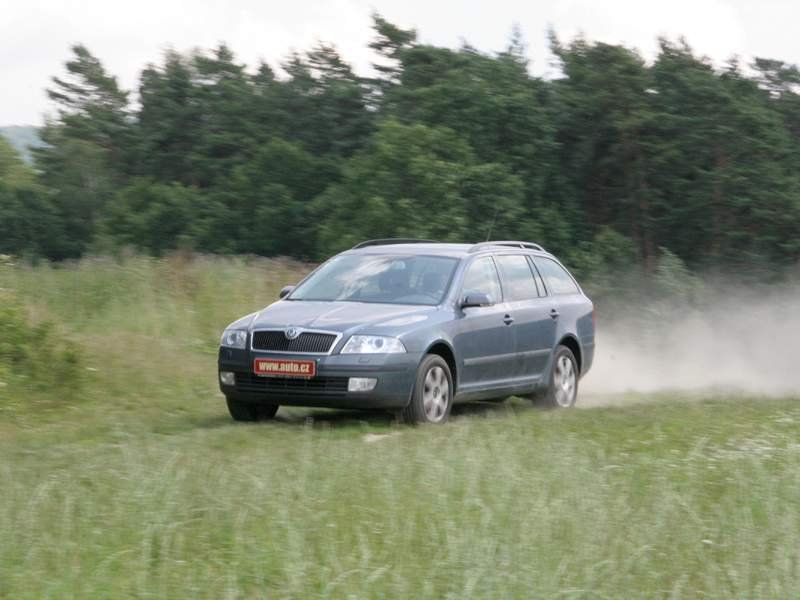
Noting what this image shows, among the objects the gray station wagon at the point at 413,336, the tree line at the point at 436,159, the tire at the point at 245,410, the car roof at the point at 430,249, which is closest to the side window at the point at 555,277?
the gray station wagon at the point at 413,336

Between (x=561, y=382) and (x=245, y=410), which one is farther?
(x=561, y=382)

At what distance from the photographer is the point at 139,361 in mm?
14938

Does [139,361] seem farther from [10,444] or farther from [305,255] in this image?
[305,255]

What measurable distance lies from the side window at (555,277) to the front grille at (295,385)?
12.5 ft

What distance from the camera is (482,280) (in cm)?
1294

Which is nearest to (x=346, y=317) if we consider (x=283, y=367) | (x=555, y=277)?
(x=283, y=367)

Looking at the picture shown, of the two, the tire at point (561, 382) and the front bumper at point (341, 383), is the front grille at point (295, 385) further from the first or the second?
the tire at point (561, 382)

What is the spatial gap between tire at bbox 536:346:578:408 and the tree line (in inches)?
1564

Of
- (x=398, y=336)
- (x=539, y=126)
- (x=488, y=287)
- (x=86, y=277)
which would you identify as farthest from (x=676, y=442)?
(x=539, y=126)

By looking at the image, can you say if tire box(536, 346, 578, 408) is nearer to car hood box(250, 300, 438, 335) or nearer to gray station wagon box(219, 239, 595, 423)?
gray station wagon box(219, 239, 595, 423)

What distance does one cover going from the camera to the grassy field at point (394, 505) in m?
5.70

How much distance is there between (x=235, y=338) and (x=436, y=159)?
5059 centimetres

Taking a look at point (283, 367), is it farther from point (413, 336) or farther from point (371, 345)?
point (413, 336)

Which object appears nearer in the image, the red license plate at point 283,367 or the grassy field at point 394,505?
the grassy field at point 394,505
